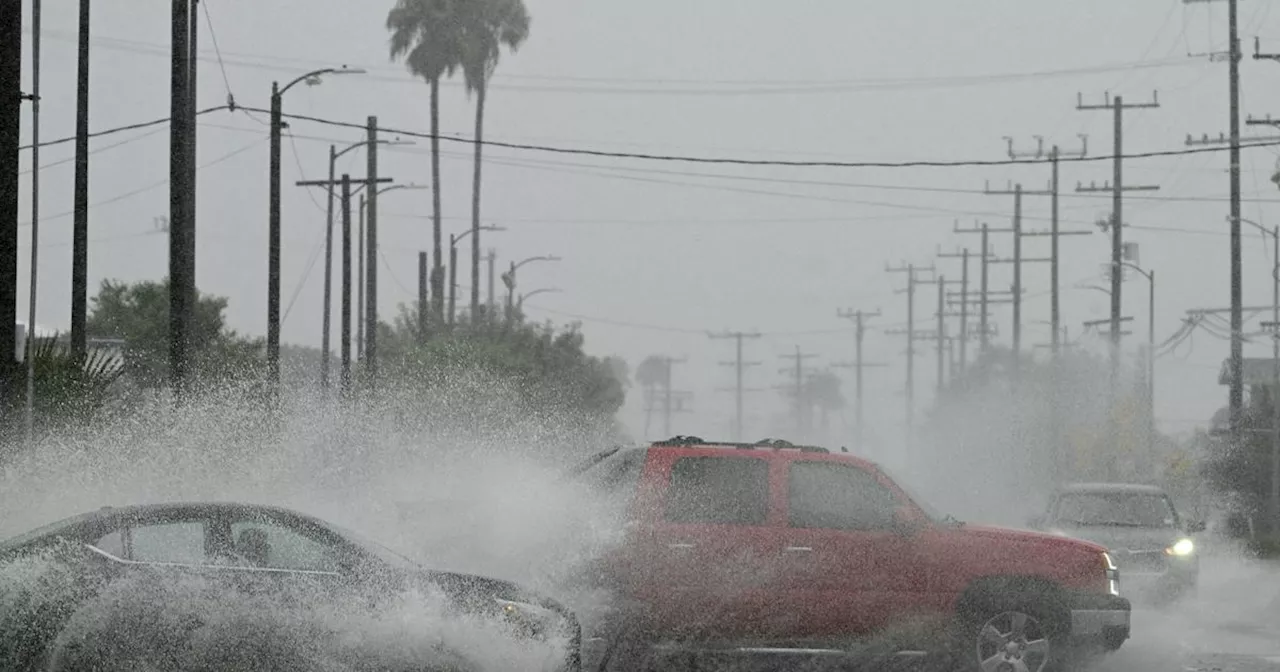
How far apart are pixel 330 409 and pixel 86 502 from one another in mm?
18473

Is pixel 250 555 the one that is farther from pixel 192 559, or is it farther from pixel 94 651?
pixel 94 651

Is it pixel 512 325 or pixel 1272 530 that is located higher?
pixel 512 325

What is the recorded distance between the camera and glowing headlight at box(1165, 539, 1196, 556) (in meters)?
22.5

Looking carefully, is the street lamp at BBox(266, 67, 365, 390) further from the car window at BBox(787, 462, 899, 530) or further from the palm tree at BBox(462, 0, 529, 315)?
the palm tree at BBox(462, 0, 529, 315)

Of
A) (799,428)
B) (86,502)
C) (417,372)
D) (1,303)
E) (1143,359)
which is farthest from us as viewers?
(799,428)

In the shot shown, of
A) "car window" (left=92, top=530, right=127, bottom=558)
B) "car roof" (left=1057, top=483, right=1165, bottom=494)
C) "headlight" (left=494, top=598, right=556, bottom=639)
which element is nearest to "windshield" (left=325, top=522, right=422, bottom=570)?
"headlight" (left=494, top=598, right=556, bottom=639)

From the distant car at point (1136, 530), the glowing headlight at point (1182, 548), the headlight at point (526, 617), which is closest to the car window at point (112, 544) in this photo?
the headlight at point (526, 617)

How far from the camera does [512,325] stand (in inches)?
2926

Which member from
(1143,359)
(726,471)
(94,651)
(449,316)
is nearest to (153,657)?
(94,651)

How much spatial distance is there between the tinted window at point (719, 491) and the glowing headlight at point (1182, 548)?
946 cm

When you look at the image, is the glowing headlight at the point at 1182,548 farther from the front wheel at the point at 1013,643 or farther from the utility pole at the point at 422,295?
the utility pole at the point at 422,295

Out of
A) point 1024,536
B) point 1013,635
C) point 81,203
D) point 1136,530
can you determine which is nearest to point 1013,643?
point 1013,635

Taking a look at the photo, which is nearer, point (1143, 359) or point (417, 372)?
point (417, 372)

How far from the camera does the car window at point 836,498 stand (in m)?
14.6
